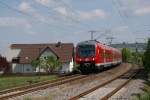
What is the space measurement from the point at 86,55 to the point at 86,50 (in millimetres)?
483

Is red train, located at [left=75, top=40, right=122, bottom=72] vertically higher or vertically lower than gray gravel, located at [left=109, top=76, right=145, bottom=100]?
higher

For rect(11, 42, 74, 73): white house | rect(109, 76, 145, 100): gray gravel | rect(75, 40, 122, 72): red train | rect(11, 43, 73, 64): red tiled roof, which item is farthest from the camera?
rect(11, 43, 73, 64): red tiled roof

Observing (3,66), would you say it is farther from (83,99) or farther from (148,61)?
(83,99)

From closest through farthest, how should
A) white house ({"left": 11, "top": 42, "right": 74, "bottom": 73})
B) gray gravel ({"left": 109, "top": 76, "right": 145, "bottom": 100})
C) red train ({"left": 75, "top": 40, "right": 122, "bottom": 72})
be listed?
gray gravel ({"left": 109, "top": 76, "right": 145, "bottom": 100})
red train ({"left": 75, "top": 40, "right": 122, "bottom": 72})
white house ({"left": 11, "top": 42, "right": 74, "bottom": 73})

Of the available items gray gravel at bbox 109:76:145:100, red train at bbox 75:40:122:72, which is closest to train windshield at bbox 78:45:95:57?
red train at bbox 75:40:122:72

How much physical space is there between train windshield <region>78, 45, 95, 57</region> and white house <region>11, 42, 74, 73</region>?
129ft

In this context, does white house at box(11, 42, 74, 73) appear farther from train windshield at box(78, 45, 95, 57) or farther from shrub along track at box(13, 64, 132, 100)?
shrub along track at box(13, 64, 132, 100)

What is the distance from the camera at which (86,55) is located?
1682 inches

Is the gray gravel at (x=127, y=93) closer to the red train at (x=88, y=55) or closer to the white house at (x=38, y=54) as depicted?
the red train at (x=88, y=55)

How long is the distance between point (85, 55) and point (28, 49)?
54648 millimetres

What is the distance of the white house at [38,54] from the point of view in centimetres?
8525

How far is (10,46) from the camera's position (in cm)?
10962

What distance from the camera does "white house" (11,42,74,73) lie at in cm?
8525

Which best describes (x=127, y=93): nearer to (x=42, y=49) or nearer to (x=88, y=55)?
(x=88, y=55)
